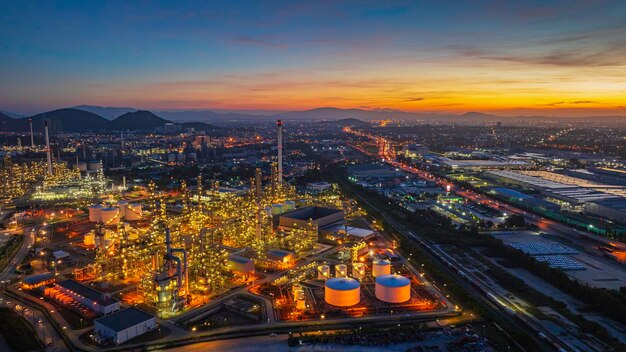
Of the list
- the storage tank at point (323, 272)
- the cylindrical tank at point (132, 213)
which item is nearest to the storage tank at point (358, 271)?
the storage tank at point (323, 272)

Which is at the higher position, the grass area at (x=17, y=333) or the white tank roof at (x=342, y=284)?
the white tank roof at (x=342, y=284)

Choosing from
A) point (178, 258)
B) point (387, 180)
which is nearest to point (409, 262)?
point (178, 258)

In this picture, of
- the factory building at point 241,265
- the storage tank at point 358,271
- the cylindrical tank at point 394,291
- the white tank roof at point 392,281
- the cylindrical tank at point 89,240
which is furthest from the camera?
the cylindrical tank at point 89,240

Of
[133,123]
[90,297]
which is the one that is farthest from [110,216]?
[133,123]

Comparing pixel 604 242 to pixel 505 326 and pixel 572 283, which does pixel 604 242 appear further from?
pixel 505 326

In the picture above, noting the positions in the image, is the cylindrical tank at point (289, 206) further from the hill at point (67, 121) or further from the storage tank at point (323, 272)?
the hill at point (67, 121)

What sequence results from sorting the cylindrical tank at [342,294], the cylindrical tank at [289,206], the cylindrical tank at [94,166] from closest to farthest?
the cylindrical tank at [342,294]
the cylindrical tank at [289,206]
the cylindrical tank at [94,166]
